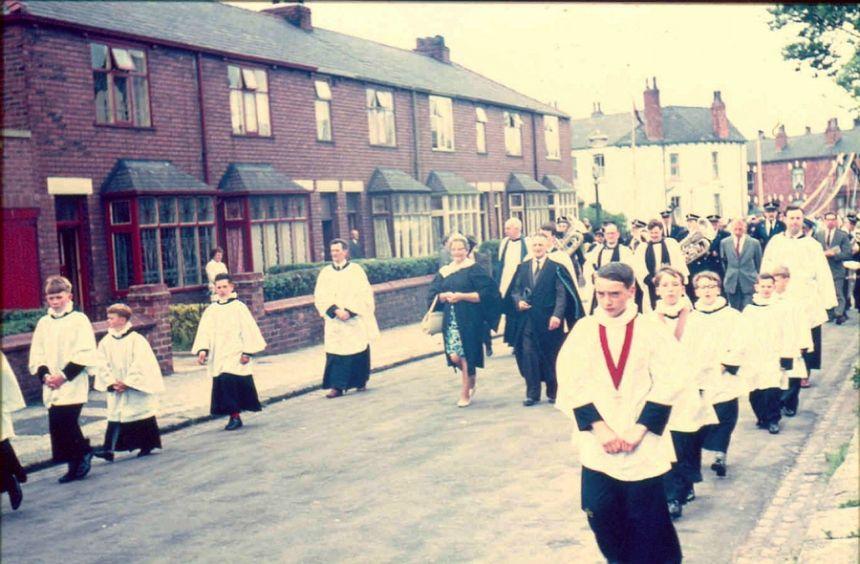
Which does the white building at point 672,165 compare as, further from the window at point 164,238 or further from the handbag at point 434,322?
the handbag at point 434,322

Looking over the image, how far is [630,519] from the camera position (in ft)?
15.5

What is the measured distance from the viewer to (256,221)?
22.8 m

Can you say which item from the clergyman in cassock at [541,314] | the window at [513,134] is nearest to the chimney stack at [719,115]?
the window at [513,134]

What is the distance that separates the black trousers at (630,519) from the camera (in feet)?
15.3

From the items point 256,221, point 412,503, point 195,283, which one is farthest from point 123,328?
point 256,221

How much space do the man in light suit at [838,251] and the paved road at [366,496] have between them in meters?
6.96

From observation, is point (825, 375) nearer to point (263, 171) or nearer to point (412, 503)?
point (412, 503)

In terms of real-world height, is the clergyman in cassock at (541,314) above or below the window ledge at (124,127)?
below

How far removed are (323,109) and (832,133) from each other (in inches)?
2765

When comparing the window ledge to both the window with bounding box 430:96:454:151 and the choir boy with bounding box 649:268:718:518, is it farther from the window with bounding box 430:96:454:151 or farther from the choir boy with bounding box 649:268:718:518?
the choir boy with bounding box 649:268:718:518

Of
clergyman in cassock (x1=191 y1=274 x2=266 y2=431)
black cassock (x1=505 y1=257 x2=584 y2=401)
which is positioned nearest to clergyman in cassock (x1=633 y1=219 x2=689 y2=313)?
black cassock (x1=505 y1=257 x2=584 y2=401)

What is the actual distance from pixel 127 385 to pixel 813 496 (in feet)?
20.3

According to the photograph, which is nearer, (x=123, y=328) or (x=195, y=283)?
(x=123, y=328)

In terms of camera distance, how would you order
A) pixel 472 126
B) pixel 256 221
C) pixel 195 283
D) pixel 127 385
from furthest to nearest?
1. pixel 472 126
2. pixel 256 221
3. pixel 195 283
4. pixel 127 385
